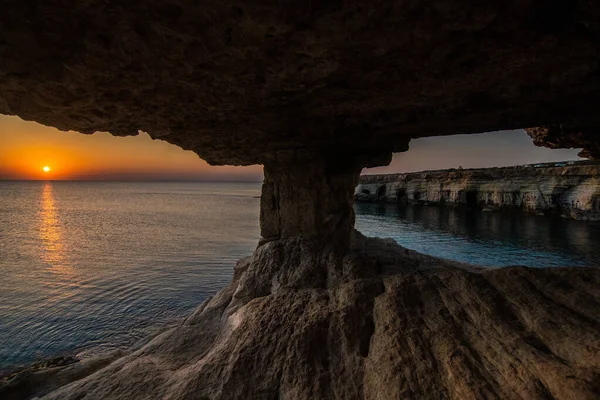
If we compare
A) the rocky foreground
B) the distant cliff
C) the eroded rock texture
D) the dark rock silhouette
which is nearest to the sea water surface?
the distant cliff

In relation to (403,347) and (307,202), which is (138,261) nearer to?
(307,202)

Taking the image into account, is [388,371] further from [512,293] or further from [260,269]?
[260,269]

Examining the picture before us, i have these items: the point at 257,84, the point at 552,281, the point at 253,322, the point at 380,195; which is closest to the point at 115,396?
the point at 253,322

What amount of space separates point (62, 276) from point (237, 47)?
22.8 m

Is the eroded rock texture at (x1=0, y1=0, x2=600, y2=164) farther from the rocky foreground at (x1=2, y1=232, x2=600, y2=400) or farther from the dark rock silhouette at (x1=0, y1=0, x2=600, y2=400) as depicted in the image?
the rocky foreground at (x1=2, y1=232, x2=600, y2=400)

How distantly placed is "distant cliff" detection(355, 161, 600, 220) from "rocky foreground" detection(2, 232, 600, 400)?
44.2 meters

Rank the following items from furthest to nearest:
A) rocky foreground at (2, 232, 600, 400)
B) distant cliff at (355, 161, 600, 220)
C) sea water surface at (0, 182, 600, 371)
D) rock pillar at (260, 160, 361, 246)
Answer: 1. distant cliff at (355, 161, 600, 220)
2. sea water surface at (0, 182, 600, 371)
3. rock pillar at (260, 160, 361, 246)
4. rocky foreground at (2, 232, 600, 400)

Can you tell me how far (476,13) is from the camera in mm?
3641

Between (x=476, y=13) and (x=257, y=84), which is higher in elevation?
(x=476, y=13)

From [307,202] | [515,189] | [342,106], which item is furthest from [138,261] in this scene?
[515,189]

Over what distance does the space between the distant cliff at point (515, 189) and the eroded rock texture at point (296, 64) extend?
4133 centimetres

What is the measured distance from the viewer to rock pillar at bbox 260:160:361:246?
9.54m

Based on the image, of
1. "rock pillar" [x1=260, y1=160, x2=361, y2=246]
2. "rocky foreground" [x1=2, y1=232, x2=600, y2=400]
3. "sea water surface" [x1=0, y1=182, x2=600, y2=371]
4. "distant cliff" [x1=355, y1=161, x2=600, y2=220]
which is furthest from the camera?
"distant cliff" [x1=355, y1=161, x2=600, y2=220]

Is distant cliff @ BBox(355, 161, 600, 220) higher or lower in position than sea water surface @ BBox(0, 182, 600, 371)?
higher
